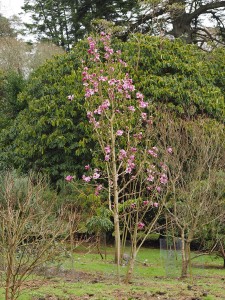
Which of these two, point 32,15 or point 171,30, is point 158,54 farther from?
point 32,15

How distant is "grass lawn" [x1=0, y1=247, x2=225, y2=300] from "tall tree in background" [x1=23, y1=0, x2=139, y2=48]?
15642 millimetres

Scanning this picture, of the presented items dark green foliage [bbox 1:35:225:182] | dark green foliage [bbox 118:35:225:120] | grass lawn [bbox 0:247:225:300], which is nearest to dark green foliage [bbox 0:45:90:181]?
dark green foliage [bbox 1:35:225:182]

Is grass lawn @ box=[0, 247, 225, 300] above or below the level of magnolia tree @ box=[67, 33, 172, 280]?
below

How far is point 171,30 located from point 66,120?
418 inches

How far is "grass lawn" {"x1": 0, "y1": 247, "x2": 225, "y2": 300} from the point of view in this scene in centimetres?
712

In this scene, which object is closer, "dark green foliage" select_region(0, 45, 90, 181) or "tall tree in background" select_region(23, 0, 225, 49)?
"dark green foliage" select_region(0, 45, 90, 181)

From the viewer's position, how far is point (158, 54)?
52.6ft

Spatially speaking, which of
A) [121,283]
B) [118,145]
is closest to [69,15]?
[118,145]

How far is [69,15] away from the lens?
3030cm

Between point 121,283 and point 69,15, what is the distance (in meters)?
24.1

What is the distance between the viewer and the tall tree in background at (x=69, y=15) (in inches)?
1001

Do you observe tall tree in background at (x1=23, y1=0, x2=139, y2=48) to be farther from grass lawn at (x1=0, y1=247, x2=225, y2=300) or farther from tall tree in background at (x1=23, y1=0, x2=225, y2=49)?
grass lawn at (x1=0, y1=247, x2=225, y2=300)

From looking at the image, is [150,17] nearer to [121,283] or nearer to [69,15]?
[69,15]

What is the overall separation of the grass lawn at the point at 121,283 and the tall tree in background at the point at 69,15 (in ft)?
51.3
